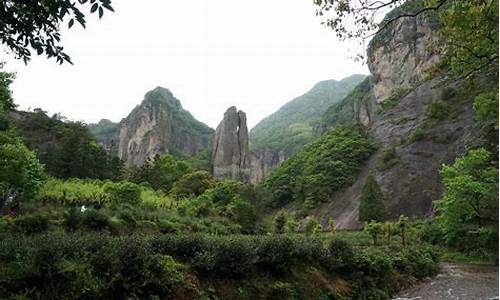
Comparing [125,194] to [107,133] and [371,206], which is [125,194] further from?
[107,133]

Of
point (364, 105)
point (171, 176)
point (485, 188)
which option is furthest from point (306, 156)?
point (485, 188)

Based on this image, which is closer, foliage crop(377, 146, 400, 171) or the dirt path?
the dirt path

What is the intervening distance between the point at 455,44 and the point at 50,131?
5050 cm

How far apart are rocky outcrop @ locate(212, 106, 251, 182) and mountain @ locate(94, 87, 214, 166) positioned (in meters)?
13.4

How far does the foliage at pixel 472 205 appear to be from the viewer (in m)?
21.2

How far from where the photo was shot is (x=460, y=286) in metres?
15.0

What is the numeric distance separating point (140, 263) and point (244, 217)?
57.2ft

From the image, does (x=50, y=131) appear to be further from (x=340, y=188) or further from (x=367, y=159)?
(x=367, y=159)

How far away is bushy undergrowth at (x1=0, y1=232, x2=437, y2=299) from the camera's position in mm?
6965

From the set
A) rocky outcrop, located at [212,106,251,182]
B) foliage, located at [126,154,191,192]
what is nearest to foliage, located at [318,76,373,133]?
rocky outcrop, located at [212,106,251,182]

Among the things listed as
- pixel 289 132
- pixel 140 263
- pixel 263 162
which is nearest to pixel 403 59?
pixel 263 162

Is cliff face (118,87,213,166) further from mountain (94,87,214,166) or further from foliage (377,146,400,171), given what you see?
foliage (377,146,400,171)

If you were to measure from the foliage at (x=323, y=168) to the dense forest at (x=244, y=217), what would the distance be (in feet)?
1.33

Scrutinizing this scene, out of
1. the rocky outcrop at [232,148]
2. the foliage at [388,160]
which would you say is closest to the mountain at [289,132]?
the rocky outcrop at [232,148]
